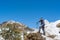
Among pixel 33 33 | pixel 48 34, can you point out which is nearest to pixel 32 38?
pixel 33 33

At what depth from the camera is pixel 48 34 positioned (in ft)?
188

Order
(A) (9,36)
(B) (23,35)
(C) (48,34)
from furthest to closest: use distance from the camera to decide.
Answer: (C) (48,34) < (B) (23,35) < (A) (9,36)

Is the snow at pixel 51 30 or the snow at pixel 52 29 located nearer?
the snow at pixel 51 30

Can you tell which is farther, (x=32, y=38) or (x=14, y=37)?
(x=32, y=38)

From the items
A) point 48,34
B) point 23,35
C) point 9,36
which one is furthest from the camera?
point 48,34

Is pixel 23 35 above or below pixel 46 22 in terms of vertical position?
below

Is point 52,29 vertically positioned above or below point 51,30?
above

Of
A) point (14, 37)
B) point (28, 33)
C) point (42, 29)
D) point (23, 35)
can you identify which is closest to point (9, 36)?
point (14, 37)

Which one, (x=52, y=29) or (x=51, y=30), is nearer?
(x=51, y=30)

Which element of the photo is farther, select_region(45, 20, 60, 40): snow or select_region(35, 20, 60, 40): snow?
select_region(45, 20, 60, 40): snow

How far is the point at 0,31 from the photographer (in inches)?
1916

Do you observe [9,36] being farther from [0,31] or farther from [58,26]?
[58,26]

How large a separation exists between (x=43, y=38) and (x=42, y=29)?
166 inches

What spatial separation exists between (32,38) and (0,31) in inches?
324
